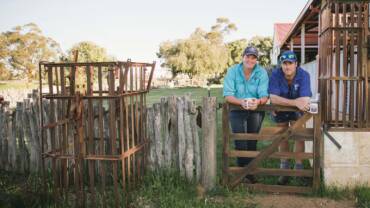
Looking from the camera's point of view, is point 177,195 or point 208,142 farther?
point 208,142

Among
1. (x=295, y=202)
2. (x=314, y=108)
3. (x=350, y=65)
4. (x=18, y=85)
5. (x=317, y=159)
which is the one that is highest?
(x=18, y=85)

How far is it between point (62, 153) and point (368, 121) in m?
4.15

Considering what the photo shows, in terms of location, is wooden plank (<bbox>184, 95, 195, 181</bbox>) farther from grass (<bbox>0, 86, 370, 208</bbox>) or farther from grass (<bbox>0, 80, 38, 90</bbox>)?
grass (<bbox>0, 80, 38, 90</bbox>)

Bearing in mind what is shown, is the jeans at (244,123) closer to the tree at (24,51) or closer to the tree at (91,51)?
the tree at (24,51)

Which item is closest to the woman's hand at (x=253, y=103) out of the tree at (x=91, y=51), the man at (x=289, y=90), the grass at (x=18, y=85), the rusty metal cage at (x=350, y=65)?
the man at (x=289, y=90)

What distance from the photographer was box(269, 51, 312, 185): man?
199 inches

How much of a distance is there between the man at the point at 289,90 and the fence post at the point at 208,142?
856mm

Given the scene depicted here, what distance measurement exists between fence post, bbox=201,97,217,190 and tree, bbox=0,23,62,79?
48.3 metres

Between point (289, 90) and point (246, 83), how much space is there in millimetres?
611

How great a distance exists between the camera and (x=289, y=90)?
5.24 m

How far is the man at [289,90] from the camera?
199 inches

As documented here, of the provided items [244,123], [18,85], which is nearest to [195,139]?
[244,123]

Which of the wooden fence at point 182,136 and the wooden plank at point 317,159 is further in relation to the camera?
the wooden fence at point 182,136

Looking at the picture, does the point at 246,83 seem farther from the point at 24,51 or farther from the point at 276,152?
the point at 24,51
